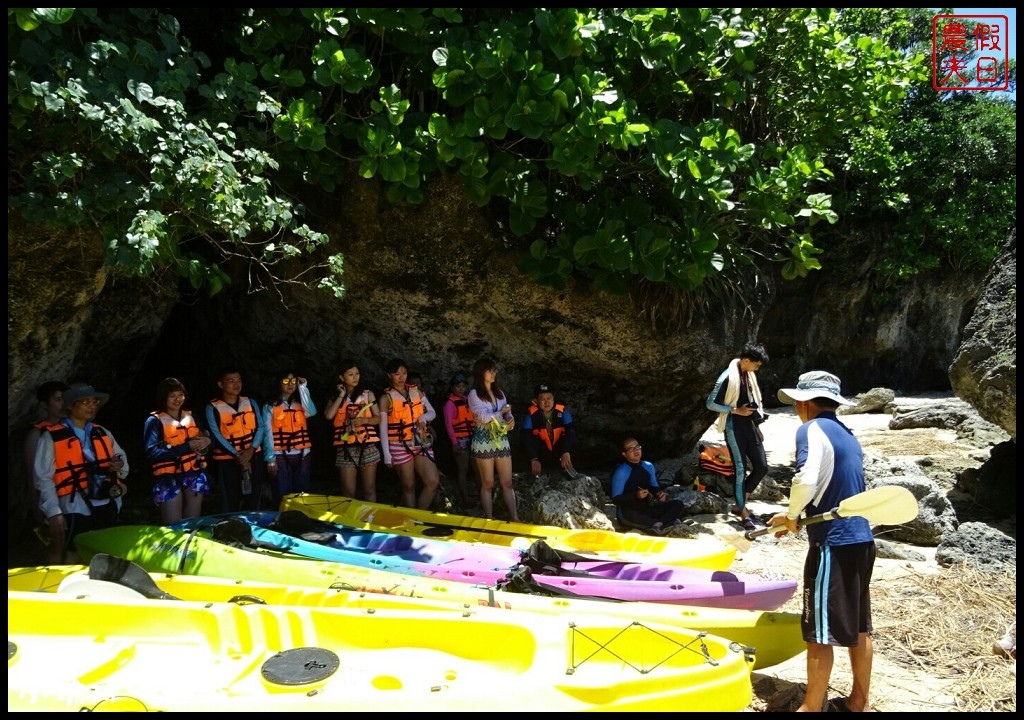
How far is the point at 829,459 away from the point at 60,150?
4.78 metres

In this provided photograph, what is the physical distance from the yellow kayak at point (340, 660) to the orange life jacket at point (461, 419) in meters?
3.35

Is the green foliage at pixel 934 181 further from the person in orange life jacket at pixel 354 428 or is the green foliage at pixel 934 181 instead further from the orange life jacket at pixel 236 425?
the orange life jacket at pixel 236 425

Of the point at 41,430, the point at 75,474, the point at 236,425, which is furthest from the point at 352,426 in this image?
the point at 41,430

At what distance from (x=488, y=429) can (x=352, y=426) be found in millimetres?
1220

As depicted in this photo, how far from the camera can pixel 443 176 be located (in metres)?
6.78

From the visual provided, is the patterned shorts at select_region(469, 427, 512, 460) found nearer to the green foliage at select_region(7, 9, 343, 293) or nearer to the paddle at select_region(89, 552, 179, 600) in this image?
the green foliage at select_region(7, 9, 343, 293)

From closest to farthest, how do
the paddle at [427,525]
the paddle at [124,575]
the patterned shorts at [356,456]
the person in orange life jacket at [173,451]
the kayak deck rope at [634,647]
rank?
the kayak deck rope at [634,647] < the paddle at [124,575] < the person in orange life jacket at [173,451] < the paddle at [427,525] < the patterned shorts at [356,456]

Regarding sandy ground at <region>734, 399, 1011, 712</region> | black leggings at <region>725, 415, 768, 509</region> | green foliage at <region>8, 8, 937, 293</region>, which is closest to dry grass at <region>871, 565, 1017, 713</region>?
sandy ground at <region>734, 399, 1011, 712</region>

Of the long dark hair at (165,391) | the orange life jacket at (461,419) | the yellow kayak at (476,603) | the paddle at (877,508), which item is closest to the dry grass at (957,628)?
the yellow kayak at (476,603)

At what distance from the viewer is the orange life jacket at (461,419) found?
679cm

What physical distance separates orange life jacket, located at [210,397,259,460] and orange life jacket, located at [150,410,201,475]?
→ 0.33m

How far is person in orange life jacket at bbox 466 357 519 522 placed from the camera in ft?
20.4

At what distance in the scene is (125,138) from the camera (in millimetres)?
4262

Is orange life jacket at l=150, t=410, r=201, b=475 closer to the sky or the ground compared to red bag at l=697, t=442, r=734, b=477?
closer to the sky
